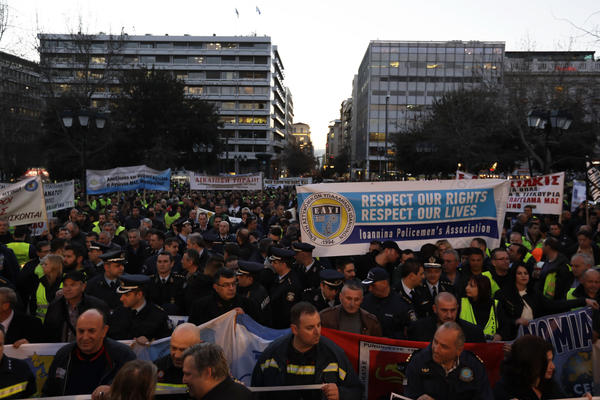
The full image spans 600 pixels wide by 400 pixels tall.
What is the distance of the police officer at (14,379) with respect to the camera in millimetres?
3465

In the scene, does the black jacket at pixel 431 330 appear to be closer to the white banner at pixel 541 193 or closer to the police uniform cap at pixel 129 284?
the police uniform cap at pixel 129 284

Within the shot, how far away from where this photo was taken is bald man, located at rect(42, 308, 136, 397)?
12.1 ft

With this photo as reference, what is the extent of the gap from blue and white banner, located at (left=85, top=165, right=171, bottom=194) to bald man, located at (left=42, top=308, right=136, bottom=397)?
1324 centimetres

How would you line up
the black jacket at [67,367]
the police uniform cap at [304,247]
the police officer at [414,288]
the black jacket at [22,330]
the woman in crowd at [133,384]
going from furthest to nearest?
the police uniform cap at [304,247] → the police officer at [414,288] → the black jacket at [22,330] → the black jacket at [67,367] → the woman in crowd at [133,384]

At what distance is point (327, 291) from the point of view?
5.38m

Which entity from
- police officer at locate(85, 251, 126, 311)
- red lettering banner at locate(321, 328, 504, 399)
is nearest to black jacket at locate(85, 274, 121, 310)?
police officer at locate(85, 251, 126, 311)

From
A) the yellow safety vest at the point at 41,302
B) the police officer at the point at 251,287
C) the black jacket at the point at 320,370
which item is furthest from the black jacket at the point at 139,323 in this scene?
the yellow safety vest at the point at 41,302

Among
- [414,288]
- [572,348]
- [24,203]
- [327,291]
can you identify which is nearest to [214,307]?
[327,291]

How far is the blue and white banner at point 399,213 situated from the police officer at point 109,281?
257 centimetres

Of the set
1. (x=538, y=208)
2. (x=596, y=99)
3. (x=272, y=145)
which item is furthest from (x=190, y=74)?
(x=538, y=208)

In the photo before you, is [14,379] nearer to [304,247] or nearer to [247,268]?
[247,268]

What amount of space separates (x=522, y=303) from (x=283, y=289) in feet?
9.40

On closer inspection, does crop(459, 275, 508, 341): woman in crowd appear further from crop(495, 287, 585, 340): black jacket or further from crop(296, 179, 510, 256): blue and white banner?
crop(296, 179, 510, 256): blue and white banner

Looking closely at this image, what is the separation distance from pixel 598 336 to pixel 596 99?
17.7 metres
